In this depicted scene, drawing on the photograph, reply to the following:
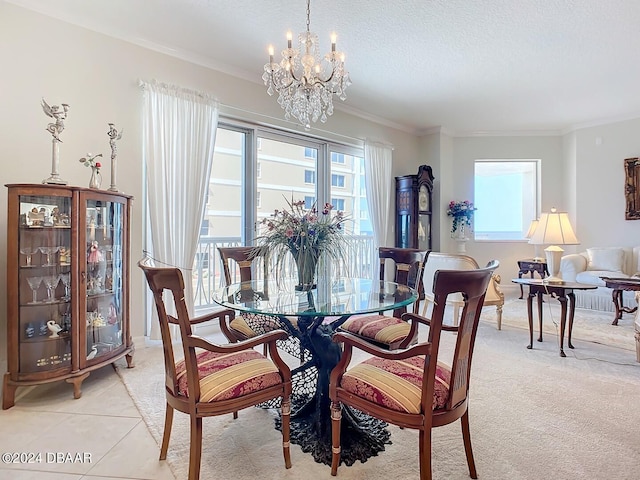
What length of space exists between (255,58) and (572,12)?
272cm

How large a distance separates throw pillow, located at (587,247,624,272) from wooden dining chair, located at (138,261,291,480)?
5.42 m

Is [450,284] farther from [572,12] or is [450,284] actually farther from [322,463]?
[572,12]

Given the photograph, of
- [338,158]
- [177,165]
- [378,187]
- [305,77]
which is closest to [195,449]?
[305,77]

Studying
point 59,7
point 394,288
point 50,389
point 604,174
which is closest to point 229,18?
point 59,7

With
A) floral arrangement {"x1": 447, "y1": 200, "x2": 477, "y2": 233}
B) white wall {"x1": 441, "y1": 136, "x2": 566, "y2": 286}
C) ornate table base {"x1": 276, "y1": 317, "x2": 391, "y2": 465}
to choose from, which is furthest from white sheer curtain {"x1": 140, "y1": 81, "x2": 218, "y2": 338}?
white wall {"x1": 441, "y1": 136, "x2": 566, "y2": 286}

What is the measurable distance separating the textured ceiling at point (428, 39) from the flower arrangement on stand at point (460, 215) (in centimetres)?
176

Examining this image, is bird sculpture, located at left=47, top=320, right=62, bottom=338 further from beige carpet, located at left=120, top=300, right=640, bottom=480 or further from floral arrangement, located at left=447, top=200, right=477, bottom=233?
floral arrangement, located at left=447, top=200, right=477, bottom=233

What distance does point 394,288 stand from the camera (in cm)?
244

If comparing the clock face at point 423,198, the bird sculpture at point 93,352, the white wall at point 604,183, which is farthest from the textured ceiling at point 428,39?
the bird sculpture at point 93,352

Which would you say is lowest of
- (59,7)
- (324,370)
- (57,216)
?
(324,370)

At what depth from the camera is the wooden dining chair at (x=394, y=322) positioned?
87.0 inches

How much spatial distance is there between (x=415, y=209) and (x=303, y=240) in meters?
3.80

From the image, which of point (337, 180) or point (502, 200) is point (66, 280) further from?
point (502, 200)

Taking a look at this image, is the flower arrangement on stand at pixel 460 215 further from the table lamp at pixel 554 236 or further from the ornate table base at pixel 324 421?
the ornate table base at pixel 324 421
